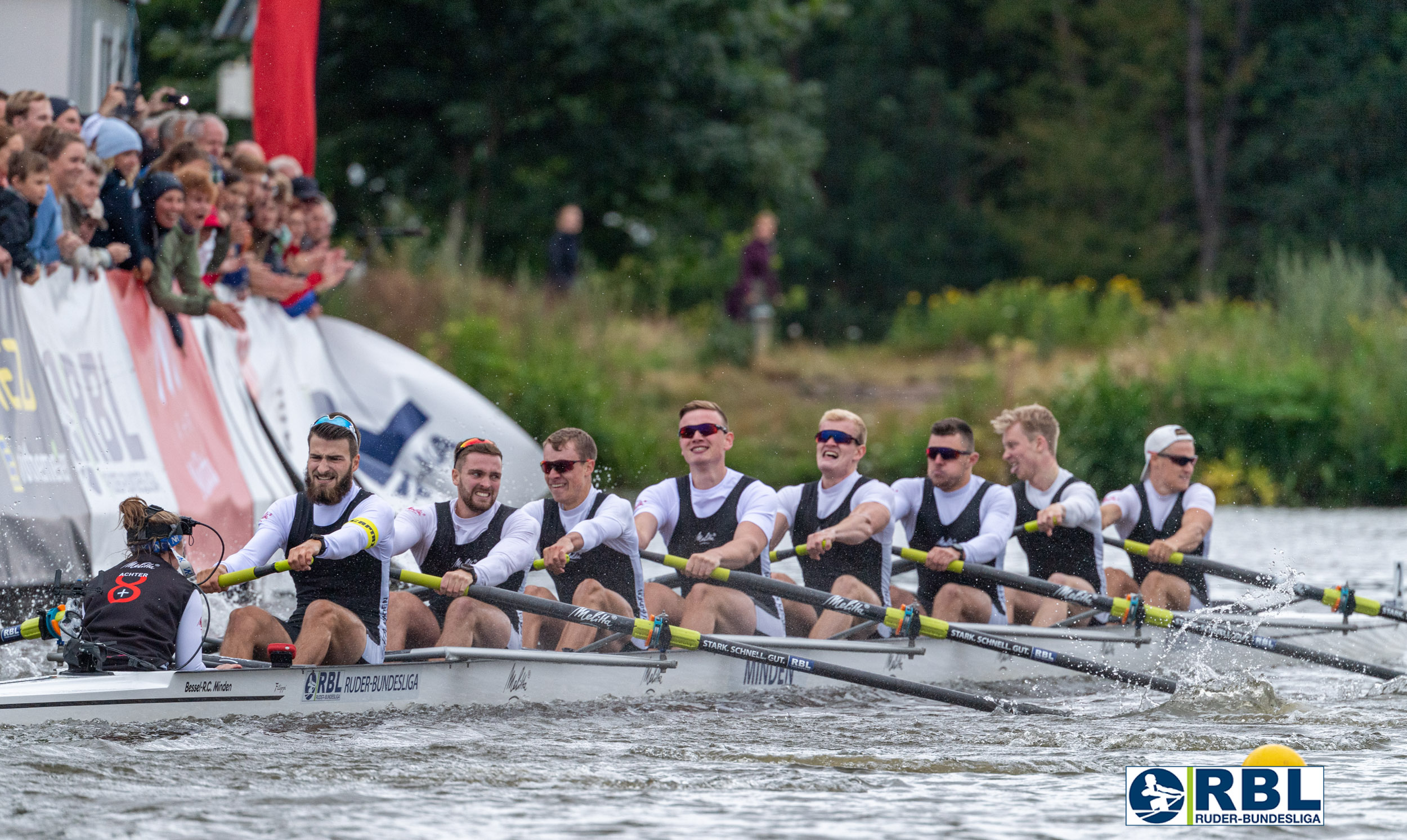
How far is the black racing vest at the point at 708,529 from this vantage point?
901 cm

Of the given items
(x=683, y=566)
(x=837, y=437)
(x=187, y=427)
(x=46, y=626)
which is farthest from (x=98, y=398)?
(x=837, y=437)

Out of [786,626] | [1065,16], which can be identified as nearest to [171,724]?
[786,626]

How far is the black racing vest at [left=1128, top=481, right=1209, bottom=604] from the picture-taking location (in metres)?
10.9

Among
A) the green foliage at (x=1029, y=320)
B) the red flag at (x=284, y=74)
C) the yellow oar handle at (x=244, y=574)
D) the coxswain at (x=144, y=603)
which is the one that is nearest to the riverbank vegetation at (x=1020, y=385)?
the green foliage at (x=1029, y=320)

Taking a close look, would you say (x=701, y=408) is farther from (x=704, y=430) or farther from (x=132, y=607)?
(x=132, y=607)

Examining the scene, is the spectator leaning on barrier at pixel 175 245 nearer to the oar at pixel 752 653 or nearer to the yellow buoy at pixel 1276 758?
the oar at pixel 752 653

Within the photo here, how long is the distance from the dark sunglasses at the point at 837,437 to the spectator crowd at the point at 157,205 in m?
3.98

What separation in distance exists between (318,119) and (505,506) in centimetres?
1695

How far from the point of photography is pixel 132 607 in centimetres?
689

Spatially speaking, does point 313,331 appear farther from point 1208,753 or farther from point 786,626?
point 1208,753

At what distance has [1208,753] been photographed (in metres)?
7.48

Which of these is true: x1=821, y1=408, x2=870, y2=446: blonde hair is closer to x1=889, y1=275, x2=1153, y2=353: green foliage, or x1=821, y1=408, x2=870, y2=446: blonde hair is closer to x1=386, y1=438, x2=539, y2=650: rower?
x1=386, y1=438, x2=539, y2=650: rower

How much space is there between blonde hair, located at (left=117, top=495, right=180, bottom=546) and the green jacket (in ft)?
14.7

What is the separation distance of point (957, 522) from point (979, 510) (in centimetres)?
13
